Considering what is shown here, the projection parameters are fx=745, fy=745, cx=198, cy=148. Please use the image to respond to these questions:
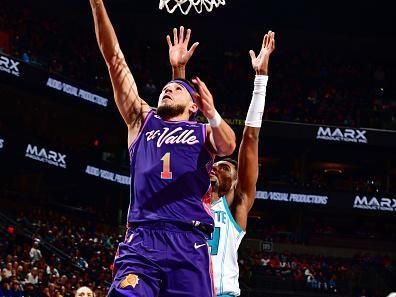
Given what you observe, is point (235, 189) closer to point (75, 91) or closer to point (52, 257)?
point (52, 257)

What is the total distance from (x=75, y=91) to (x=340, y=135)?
8.96 metres

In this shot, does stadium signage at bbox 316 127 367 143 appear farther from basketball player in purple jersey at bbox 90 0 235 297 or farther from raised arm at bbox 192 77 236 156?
raised arm at bbox 192 77 236 156

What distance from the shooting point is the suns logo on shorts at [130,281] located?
384cm

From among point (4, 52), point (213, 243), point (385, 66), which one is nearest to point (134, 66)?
point (4, 52)

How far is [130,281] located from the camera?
3855 mm

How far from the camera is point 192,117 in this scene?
4527 mm

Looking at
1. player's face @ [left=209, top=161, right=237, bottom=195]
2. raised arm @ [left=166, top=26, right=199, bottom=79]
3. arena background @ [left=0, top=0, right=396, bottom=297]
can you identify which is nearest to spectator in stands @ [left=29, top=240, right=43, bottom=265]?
arena background @ [left=0, top=0, right=396, bottom=297]

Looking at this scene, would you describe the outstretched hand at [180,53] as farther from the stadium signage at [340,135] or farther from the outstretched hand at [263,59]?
the stadium signage at [340,135]

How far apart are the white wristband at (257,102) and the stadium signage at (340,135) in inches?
810

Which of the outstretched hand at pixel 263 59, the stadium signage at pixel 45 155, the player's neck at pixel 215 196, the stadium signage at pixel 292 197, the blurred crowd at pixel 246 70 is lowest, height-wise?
the player's neck at pixel 215 196

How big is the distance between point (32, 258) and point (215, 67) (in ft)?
45.8

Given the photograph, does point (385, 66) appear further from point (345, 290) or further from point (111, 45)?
point (111, 45)

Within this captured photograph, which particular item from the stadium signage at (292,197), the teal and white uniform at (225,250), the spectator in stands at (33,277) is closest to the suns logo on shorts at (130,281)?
the teal and white uniform at (225,250)

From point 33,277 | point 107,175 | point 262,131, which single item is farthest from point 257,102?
point 262,131
